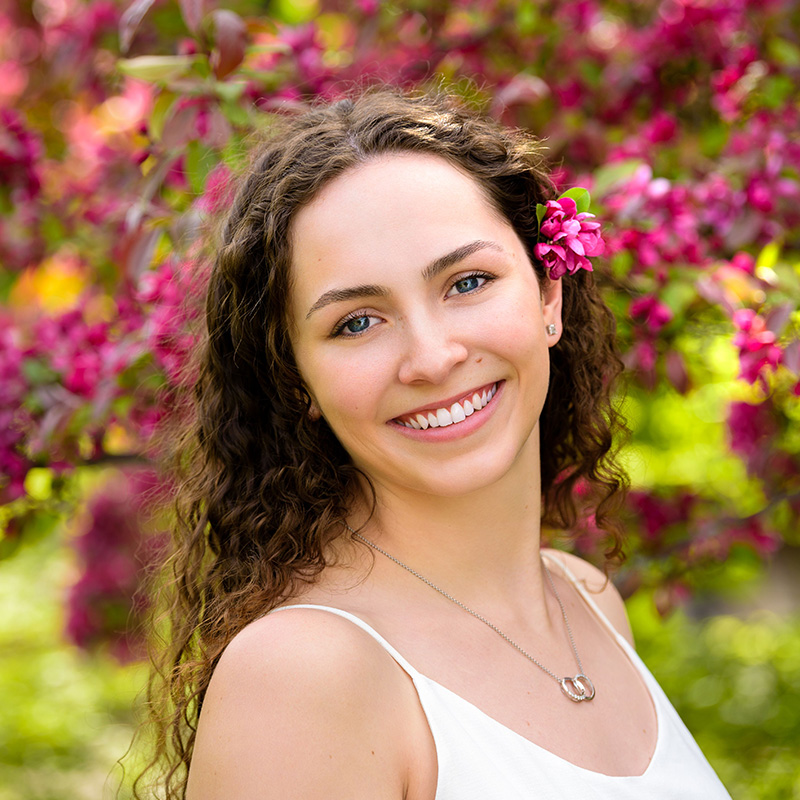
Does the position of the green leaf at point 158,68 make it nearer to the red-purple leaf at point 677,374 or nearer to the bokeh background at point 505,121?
the bokeh background at point 505,121

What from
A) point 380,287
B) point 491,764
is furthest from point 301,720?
point 380,287

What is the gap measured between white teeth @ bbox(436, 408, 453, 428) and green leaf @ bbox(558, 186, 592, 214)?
0.50m

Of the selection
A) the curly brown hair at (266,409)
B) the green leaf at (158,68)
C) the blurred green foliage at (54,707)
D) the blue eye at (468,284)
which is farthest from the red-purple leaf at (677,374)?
the blurred green foliage at (54,707)

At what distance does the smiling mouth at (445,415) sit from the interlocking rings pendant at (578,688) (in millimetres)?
495

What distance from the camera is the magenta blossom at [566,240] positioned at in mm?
1626

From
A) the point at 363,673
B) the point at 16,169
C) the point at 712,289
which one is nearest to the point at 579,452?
the point at 712,289

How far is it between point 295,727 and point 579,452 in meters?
1.05

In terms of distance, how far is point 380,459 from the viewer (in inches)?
58.4

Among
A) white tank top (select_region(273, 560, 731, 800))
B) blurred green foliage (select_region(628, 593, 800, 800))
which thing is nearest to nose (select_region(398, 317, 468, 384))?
white tank top (select_region(273, 560, 731, 800))

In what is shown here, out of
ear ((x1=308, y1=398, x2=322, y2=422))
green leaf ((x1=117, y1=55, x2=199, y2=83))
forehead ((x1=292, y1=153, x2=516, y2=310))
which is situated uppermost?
green leaf ((x1=117, y1=55, x2=199, y2=83))

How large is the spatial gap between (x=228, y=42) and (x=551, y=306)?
86 cm

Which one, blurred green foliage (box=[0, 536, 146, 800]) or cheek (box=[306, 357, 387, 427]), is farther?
blurred green foliage (box=[0, 536, 146, 800])

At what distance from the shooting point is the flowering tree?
6.49ft

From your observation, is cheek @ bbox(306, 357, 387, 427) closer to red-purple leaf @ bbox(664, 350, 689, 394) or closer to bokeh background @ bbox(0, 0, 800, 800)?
bokeh background @ bbox(0, 0, 800, 800)
